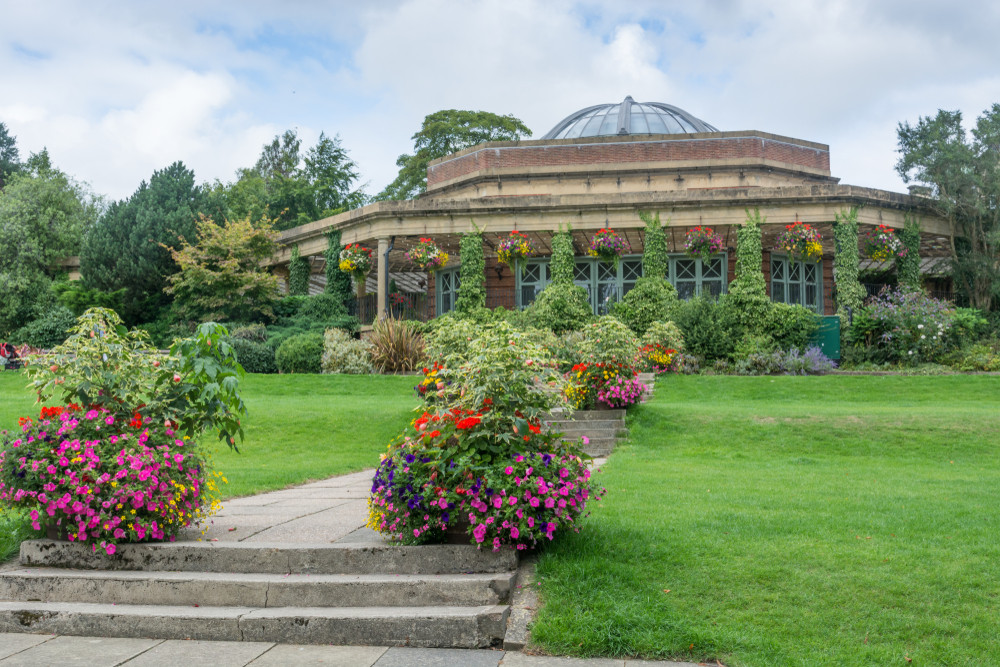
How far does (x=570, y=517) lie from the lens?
5004mm

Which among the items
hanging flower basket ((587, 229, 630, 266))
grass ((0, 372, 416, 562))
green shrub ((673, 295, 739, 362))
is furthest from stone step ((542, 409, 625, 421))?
hanging flower basket ((587, 229, 630, 266))

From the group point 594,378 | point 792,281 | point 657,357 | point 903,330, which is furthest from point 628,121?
point 594,378

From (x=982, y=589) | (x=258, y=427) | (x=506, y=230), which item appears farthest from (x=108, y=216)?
(x=982, y=589)

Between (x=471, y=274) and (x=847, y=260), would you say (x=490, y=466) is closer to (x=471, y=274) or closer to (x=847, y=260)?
(x=471, y=274)

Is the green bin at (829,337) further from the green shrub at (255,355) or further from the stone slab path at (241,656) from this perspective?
the stone slab path at (241,656)

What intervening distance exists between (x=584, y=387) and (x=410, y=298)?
718 inches

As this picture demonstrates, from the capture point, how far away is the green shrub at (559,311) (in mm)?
19594

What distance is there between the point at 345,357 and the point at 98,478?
14380 millimetres

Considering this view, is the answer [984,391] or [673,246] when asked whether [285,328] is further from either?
[984,391]

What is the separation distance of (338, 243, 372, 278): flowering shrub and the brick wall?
6.59 m

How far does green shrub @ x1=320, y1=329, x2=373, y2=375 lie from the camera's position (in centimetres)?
1905

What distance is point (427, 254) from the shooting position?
2169 cm

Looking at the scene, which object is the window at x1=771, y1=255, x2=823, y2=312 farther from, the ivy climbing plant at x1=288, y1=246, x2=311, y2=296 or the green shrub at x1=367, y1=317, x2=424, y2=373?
the ivy climbing plant at x1=288, y1=246, x2=311, y2=296

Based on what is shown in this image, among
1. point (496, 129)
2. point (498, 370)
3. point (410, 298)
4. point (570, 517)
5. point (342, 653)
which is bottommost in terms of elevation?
point (342, 653)
